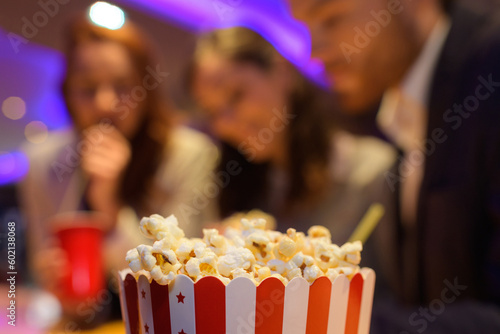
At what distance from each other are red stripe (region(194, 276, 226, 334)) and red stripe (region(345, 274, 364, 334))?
0.59 feet

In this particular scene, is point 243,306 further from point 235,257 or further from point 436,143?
point 436,143

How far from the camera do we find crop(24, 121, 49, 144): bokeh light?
350 centimetres

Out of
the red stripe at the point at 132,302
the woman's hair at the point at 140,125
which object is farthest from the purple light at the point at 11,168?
the red stripe at the point at 132,302

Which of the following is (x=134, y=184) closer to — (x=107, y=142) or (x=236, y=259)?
(x=107, y=142)

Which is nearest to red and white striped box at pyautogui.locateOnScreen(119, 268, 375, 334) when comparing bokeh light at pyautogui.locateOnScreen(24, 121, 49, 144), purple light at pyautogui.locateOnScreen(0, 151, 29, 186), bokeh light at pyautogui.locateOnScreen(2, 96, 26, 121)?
bokeh light at pyautogui.locateOnScreen(2, 96, 26, 121)

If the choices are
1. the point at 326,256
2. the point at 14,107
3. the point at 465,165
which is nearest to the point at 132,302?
the point at 326,256

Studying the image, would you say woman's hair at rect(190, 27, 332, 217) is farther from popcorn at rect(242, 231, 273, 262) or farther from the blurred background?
popcorn at rect(242, 231, 273, 262)

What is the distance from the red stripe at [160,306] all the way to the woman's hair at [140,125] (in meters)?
→ 1.79

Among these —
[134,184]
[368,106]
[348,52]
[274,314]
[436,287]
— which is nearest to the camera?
[274,314]

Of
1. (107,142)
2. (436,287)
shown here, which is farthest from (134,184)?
(436,287)

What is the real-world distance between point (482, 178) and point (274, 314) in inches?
47.3

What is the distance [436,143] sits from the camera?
1595 mm

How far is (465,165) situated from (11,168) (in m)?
4.04

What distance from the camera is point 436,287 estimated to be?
66.4 inches
